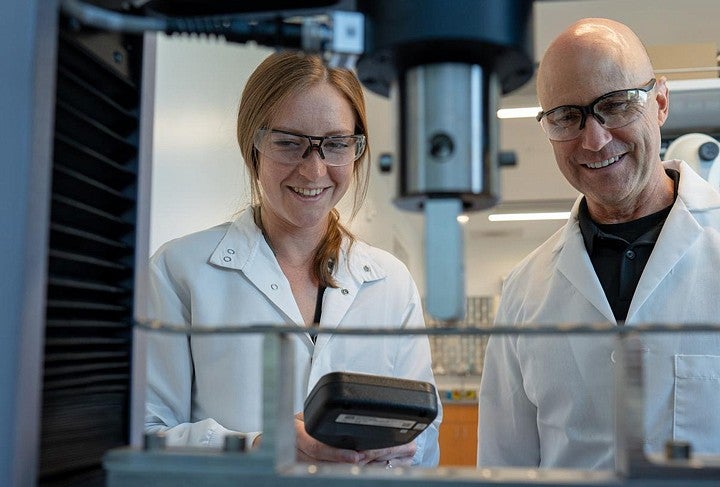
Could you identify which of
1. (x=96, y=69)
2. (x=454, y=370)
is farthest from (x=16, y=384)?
(x=454, y=370)

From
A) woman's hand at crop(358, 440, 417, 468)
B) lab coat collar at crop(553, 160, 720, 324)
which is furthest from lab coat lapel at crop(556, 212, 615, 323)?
woman's hand at crop(358, 440, 417, 468)

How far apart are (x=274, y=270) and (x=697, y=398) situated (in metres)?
0.83

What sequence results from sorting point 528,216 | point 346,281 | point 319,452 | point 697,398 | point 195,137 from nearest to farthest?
point 319,452 → point 697,398 → point 346,281 → point 195,137 → point 528,216

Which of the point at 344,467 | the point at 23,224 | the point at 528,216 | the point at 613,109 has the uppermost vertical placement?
the point at 528,216

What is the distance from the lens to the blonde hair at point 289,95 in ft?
5.08

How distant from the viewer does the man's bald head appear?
1.59 metres

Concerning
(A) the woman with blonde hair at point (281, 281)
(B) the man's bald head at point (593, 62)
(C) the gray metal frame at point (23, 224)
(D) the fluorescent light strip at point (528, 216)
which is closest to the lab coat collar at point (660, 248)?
(B) the man's bald head at point (593, 62)

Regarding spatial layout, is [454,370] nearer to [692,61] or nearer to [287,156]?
[692,61]

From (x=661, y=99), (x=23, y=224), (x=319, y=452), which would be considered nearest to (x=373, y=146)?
(x=661, y=99)

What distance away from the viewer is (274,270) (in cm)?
162

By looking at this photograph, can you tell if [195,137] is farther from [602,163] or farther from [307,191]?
[602,163]

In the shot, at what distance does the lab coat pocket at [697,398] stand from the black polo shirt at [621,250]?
17 cm

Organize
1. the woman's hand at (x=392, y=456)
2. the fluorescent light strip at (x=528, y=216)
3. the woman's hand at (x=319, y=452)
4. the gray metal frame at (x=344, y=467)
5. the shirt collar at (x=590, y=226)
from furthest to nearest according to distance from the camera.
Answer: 1. the fluorescent light strip at (x=528, y=216)
2. the shirt collar at (x=590, y=226)
3. the woman's hand at (x=392, y=456)
4. the woman's hand at (x=319, y=452)
5. the gray metal frame at (x=344, y=467)

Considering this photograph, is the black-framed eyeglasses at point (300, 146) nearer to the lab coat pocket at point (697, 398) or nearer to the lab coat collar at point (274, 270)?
the lab coat collar at point (274, 270)
